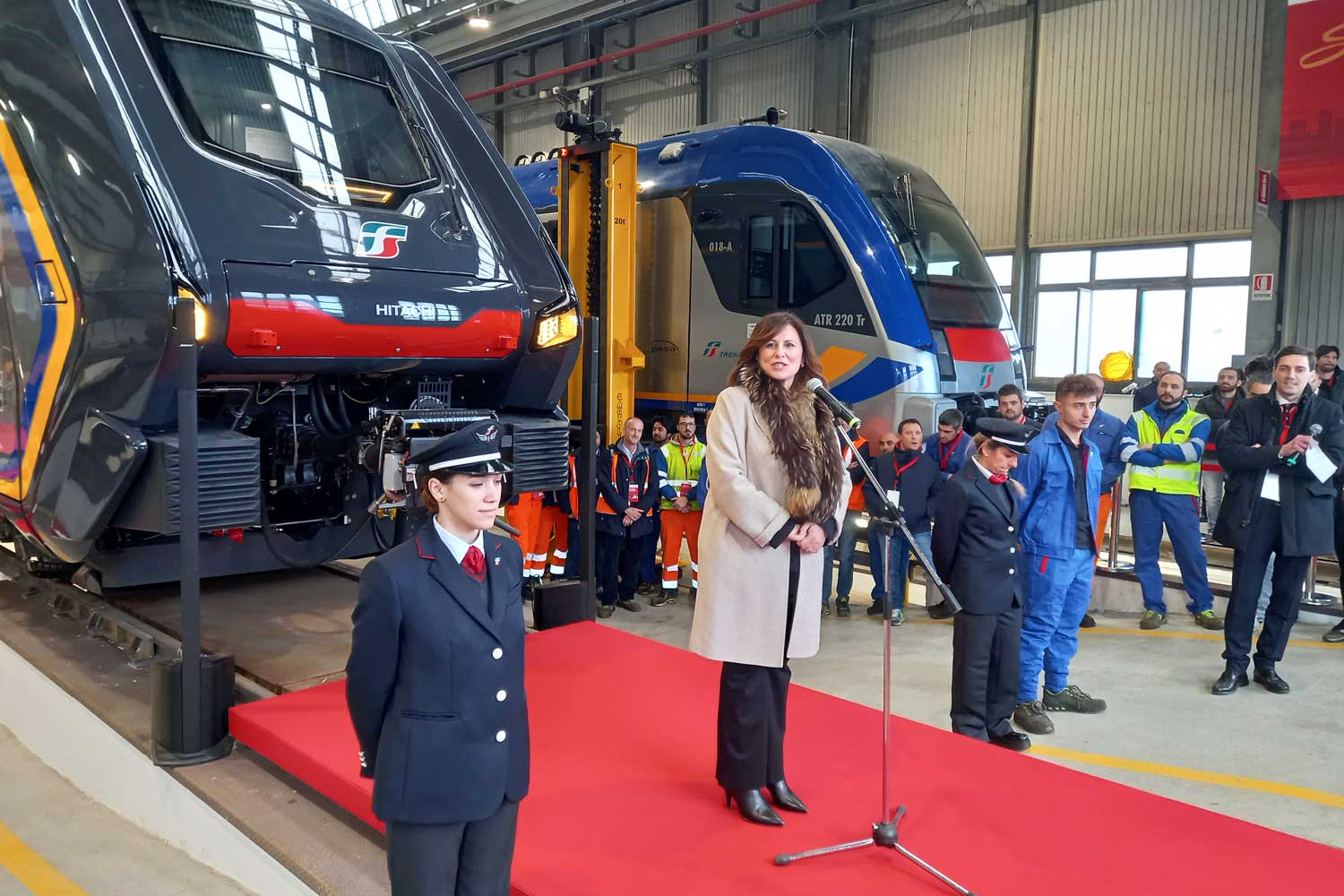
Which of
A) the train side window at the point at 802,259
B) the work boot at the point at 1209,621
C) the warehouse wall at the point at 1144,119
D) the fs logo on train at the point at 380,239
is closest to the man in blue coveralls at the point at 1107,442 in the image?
the work boot at the point at 1209,621

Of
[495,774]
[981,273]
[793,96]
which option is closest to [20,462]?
[495,774]

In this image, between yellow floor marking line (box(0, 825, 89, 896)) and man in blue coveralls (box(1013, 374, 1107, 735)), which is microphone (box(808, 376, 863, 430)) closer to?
man in blue coveralls (box(1013, 374, 1107, 735))

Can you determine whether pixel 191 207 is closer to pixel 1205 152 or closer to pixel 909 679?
pixel 909 679

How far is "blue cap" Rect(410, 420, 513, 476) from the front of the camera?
7.18 feet

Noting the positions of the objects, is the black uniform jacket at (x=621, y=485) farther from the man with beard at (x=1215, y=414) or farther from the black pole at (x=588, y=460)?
A: the man with beard at (x=1215, y=414)

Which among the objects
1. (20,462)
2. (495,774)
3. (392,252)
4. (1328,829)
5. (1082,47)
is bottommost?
(1328,829)

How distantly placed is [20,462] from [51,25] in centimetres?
172

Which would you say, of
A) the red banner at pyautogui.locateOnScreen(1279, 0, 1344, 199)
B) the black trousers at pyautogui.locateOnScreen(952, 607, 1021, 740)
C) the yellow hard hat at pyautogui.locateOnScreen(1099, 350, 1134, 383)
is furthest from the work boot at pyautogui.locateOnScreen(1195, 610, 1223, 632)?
the red banner at pyautogui.locateOnScreen(1279, 0, 1344, 199)

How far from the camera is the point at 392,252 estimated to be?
4.24 m

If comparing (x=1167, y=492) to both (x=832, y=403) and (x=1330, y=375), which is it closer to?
(x=1330, y=375)

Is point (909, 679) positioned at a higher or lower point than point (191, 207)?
lower

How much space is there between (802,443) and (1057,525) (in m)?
2.39

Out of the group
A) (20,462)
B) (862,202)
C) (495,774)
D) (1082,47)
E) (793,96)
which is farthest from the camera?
(793,96)

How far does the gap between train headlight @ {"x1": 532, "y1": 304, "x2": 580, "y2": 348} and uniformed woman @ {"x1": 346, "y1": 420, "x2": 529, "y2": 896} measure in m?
2.42
